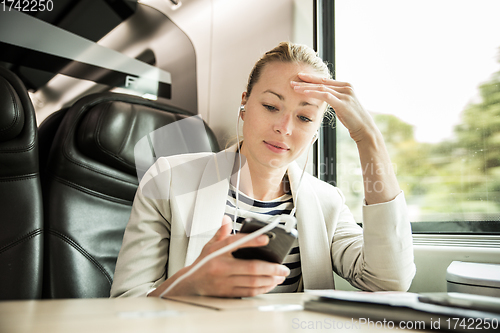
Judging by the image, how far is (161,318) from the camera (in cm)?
35

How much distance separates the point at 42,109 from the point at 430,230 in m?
1.56

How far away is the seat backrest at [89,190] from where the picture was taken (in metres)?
0.97

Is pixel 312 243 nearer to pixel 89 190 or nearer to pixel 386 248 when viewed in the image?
pixel 386 248

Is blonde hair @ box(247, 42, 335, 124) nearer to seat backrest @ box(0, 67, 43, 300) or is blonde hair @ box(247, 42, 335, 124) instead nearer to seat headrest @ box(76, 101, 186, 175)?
seat headrest @ box(76, 101, 186, 175)

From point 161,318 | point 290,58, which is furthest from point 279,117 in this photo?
point 161,318

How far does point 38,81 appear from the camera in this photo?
1.37 metres

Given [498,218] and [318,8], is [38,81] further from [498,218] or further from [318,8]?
[498,218]

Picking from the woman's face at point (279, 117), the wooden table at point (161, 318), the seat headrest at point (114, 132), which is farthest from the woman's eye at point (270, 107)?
the wooden table at point (161, 318)

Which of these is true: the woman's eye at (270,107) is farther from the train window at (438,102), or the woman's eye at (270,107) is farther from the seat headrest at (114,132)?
the train window at (438,102)

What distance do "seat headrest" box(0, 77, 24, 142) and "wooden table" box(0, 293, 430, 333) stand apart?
2.12ft

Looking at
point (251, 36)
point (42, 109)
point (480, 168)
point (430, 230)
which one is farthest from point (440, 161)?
point (42, 109)

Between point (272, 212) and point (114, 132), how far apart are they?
1.83 feet

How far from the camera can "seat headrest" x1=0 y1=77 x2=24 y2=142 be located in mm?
873

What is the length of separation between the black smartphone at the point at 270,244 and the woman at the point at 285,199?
0.88 ft
